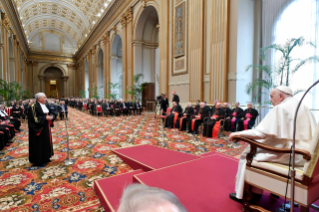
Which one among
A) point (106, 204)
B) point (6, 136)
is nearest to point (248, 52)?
point (106, 204)

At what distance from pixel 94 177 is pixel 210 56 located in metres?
6.13

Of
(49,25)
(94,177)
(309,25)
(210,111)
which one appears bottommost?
(94,177)

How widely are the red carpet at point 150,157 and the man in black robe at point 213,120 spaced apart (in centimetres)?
213

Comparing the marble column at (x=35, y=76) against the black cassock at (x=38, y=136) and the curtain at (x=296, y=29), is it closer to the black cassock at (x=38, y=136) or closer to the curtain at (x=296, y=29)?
the black cassock at (x=38, y=136)

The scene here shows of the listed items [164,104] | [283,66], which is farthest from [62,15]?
[283,66]

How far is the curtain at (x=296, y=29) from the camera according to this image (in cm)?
533

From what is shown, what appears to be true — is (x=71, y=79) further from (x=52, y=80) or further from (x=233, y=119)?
(x=233, y=119)

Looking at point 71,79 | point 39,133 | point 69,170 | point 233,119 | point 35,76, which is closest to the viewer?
point 69,170

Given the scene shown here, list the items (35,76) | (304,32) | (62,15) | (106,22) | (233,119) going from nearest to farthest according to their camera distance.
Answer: (304,32) → (233,119) → (106,22) → (62,15) → (35,76)

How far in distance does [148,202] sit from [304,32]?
7023 mm

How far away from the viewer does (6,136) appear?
4.93 metres

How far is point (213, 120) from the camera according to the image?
5.88 m

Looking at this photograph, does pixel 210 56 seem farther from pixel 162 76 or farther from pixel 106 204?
pixel 106 204

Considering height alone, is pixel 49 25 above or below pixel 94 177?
above
